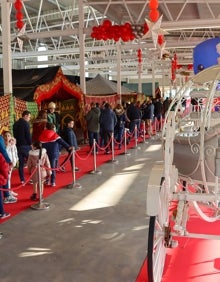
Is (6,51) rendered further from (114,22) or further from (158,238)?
(114,22)

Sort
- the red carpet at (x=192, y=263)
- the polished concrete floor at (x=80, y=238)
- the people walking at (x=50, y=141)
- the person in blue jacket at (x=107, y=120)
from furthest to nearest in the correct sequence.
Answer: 1. the person in blue jacket at (x=107, y=120)
2. the people walking at (x=50, y=141)
3. the polished concrete floor at (x=80, y=238)
4. the red carpet at (x=192, y=263)

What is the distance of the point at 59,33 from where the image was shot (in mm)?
12227

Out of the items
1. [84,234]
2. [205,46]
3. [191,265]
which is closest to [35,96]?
[205,46]

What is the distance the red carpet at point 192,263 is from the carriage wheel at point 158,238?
160mm

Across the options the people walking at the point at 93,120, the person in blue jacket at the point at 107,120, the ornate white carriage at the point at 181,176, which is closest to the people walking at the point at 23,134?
the people walking at the point at 93,120

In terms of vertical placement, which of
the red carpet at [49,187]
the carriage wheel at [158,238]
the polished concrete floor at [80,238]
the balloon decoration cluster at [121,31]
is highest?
the balloon decoration cluster at [121,31]

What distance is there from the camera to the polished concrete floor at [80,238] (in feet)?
10.8

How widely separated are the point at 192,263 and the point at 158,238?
68 centimetres

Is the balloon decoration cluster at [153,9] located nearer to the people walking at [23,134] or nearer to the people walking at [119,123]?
the people walking at [23,134]

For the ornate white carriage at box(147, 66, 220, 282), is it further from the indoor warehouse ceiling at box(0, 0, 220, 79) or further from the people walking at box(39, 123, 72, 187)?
the indoor warehouse ceiling at box(0, 0, 220, 79)

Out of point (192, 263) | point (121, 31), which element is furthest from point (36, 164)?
point (121, 31)

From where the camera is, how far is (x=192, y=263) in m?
3.40

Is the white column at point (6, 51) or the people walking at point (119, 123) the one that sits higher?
the white column at point (6, 51)

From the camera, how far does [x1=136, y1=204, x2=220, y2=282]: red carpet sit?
3156mm
